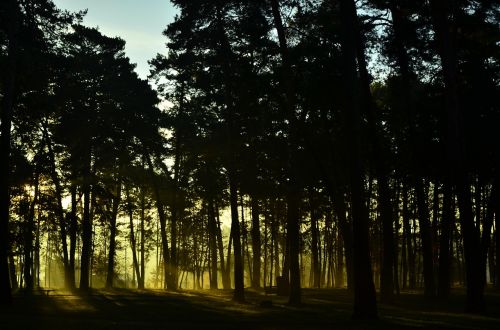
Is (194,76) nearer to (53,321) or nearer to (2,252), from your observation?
(2,252)

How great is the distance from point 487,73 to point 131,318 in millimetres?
20250

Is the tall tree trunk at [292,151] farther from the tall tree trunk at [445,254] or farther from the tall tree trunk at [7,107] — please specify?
the tall tree trunk at [7,107]

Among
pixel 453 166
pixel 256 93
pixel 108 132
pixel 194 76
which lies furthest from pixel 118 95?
pixel 453 166

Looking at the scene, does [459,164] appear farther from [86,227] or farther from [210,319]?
[86,227]

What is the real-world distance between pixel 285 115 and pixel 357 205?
1126 cm

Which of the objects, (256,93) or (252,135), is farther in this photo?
(252,135)

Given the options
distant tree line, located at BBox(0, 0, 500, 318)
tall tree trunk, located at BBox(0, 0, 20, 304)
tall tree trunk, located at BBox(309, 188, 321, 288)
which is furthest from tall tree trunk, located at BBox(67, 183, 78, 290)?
tall tree trunk, located at BBox(309, 188, 321, 288)

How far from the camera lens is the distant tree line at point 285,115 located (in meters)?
20.0

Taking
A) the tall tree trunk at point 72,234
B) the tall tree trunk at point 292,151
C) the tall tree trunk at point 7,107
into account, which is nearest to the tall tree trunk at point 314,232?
the tall tree trunk at point 292,151

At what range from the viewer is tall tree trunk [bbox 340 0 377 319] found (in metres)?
16.6

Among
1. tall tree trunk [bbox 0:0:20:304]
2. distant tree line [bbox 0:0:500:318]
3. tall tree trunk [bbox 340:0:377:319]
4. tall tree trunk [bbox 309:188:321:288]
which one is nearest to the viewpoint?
tall tree trunk [bbox 340:0:377:319]

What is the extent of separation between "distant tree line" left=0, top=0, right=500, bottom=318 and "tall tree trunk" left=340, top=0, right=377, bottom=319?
0.04 meters

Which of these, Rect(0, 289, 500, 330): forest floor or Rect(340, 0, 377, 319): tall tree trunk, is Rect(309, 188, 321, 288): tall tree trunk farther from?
Rect(340, 0, 377, 319): tall tree trunk

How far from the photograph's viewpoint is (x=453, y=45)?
20234mm
